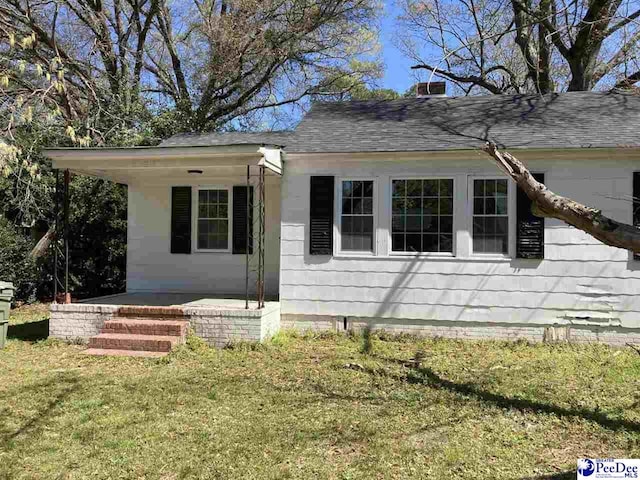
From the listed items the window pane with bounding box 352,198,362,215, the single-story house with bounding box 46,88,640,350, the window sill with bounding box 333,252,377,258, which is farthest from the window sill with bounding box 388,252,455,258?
the window pane with bounding box 352,198,362,215

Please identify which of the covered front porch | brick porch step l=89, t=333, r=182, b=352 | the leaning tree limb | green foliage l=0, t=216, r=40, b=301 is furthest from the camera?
green foliage l=0, t=216, r=40, b=301

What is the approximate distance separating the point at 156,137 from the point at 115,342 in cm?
863

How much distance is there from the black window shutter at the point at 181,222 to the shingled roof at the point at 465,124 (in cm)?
120

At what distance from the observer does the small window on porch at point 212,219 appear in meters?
10.6

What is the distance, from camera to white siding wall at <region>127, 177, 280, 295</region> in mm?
10367

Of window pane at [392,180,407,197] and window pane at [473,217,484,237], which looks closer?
window pane at [473,217,484,237]

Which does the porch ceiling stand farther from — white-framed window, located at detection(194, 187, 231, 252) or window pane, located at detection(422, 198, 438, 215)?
window pane, located at detection(422, 198, 438, 215)

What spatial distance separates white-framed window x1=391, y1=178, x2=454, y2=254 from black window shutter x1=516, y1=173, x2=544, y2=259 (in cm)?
102

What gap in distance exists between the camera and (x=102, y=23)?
48.3 feet

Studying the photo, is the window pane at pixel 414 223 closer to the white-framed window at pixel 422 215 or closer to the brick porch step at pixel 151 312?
the white-framed window at pixel 422 215

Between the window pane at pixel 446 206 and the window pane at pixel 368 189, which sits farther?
the window pane at pixel 368 189

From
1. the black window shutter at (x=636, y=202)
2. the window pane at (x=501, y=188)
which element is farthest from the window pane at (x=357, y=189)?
the black window shutter at (x=636, y=202)

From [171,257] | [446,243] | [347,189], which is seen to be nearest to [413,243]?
[446,243]

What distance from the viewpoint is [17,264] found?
37.9ft
